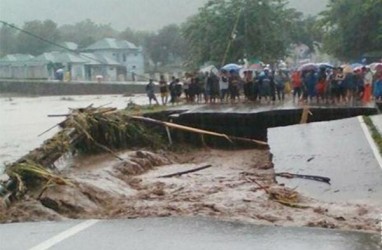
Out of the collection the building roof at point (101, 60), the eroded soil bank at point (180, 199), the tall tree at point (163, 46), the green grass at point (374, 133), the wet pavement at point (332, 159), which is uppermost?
the tall tree at point (163, 46)

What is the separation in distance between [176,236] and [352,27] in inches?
1162

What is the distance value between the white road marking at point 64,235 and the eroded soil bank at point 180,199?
0.81 meters

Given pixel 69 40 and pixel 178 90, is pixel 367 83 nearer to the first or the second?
pixel 178 90

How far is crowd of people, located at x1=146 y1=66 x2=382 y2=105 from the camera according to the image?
2031 cm

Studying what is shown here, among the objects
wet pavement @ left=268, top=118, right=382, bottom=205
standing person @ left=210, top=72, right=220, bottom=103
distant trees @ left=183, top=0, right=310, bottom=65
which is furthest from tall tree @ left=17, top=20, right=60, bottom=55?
wet pavement @ left=268, top=118, right=382, bottom=205

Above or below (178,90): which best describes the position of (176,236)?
below

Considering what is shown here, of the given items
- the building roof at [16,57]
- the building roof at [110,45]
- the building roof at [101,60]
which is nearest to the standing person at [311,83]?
the building roof at [101,60]

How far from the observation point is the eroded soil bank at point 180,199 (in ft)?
30.6

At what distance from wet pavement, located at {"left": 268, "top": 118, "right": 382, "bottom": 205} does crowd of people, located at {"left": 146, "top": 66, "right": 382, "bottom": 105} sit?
4413mm

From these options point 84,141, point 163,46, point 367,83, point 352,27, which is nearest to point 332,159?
point 84,141

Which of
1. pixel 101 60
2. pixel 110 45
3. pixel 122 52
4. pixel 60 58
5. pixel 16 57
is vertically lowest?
pixel 101 60

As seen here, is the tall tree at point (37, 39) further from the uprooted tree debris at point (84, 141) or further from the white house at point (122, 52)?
the uprooted tree debris at point (84, 141)

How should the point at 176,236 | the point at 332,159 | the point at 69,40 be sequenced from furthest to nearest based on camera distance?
1. the point at 69,40
2. the point at 332,159
3. the point at 176,236

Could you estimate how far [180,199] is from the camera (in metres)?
11.4
